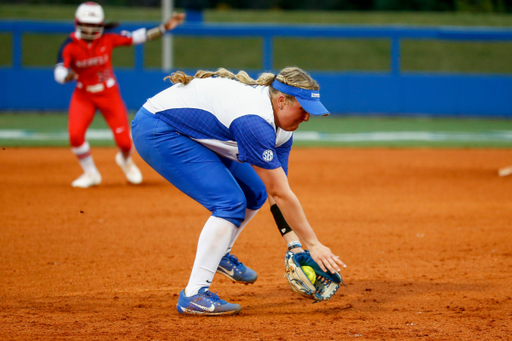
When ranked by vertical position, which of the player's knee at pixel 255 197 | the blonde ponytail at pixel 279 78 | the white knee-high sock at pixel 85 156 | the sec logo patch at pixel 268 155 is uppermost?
the blonde ponytail at pixel 279 78

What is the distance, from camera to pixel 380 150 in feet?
40.2

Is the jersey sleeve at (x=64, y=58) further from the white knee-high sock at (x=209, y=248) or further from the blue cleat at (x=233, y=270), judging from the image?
the white knee-high sock at (x=209, y=248)

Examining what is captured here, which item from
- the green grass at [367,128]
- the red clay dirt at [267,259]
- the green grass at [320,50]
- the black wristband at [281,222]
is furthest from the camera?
the green grass at [320,50]

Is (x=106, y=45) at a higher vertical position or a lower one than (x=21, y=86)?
higher

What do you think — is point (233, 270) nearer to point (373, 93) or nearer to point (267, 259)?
point (267, 259)

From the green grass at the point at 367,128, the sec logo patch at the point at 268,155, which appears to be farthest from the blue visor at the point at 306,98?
the green grass at the point at 367,128

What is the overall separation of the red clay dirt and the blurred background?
4664mm

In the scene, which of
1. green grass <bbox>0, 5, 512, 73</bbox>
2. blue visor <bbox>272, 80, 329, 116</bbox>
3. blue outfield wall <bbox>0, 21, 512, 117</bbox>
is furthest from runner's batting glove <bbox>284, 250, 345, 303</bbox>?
green grass <bbox>0, 5, 512, 73</bbox>

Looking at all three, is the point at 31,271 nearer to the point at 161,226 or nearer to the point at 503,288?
the point at 161,226

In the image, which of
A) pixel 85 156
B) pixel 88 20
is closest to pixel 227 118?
pixel 85 156

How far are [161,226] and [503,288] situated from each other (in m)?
3.62

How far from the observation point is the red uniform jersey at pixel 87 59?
27.4 ft

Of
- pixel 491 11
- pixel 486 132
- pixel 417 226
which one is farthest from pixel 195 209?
pixel 491 11

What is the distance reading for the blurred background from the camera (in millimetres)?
14969
